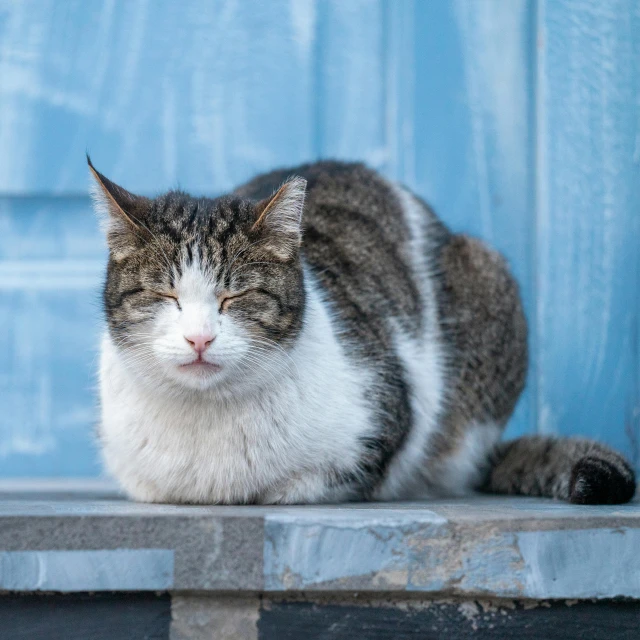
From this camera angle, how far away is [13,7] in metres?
2.82

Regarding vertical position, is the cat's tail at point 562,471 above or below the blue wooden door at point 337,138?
below

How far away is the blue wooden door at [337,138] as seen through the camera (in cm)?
279

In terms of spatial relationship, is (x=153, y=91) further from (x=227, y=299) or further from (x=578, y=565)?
(x=578, y=565)

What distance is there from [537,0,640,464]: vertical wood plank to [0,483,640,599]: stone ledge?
3.85 ft

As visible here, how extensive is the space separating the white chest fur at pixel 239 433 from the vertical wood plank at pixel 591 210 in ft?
3.20

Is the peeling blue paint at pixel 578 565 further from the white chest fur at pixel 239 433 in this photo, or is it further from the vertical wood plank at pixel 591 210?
the vertical wood plank at pixel 591 210

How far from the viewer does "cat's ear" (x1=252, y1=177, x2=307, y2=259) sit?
194cm

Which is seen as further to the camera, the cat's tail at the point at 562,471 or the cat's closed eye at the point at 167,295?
the cat's tail at the point at 562,471

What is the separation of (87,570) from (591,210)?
1.86m

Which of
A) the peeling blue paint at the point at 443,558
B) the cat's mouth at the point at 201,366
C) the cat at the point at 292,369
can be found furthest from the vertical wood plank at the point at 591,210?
the cat's mouth at the point at 201,366

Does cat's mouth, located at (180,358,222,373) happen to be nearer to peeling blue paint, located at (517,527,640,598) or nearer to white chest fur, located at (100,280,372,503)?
white chest fur, located at (100,280,372,503)

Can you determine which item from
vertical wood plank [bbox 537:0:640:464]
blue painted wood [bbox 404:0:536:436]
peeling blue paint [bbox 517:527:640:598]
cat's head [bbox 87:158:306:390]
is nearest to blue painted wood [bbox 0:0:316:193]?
blue painted wood [bbox 404:0:536:436]

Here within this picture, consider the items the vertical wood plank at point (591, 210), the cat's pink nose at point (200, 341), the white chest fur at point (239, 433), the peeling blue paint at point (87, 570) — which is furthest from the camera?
the vertical wood plank at point (591, 210)

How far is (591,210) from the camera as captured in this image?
9.13 ft
